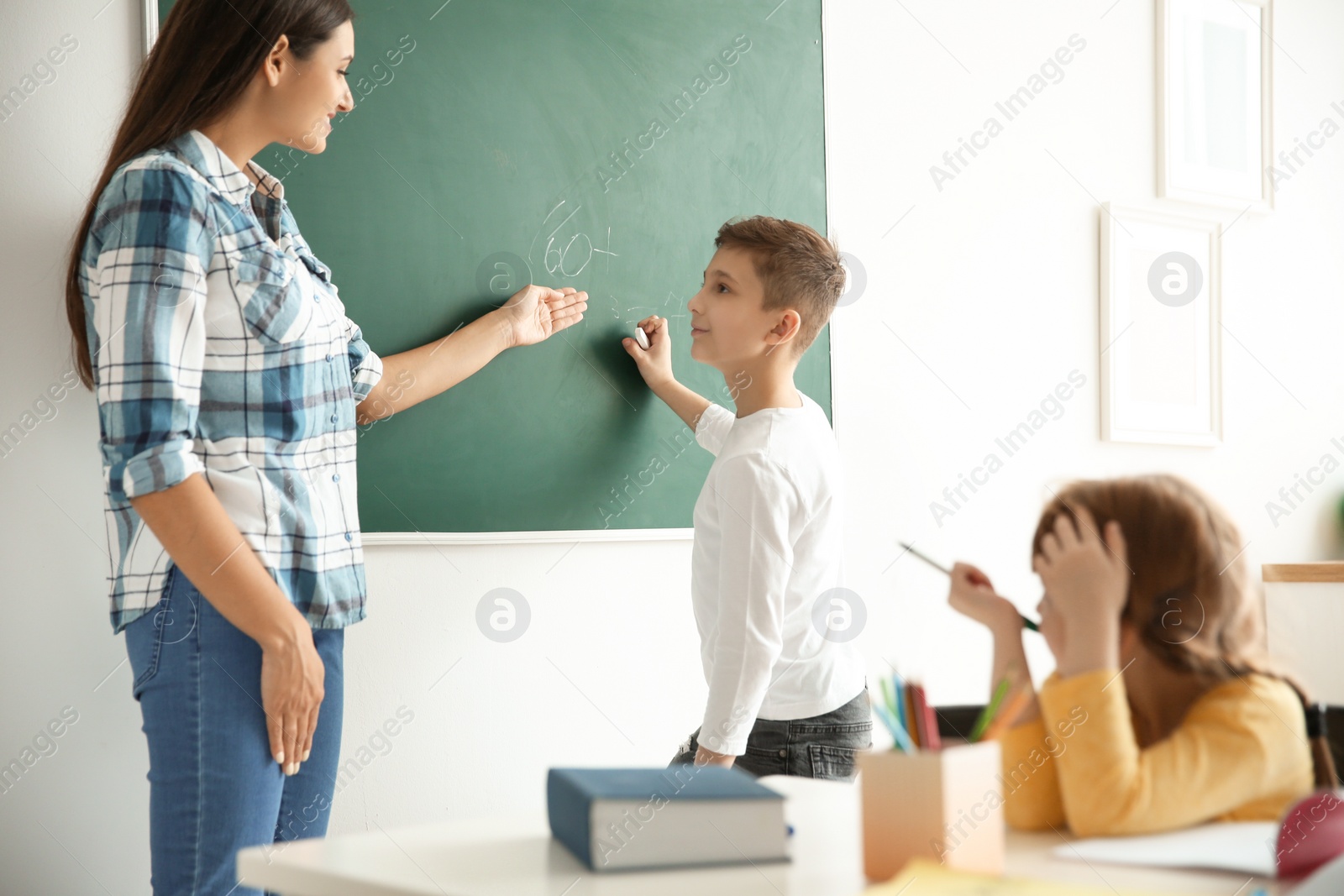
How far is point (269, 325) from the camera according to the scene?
49.8 inches

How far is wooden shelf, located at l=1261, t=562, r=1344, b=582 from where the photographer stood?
2.54 meters

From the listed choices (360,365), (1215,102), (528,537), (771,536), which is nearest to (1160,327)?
(1215,102)

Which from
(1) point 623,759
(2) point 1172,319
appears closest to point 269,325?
(1) point 623,759

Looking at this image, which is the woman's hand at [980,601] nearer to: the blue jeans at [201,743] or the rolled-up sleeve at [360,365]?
the blue jeans at [201,743]

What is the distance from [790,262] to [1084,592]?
1.26 metres

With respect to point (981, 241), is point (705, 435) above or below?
below

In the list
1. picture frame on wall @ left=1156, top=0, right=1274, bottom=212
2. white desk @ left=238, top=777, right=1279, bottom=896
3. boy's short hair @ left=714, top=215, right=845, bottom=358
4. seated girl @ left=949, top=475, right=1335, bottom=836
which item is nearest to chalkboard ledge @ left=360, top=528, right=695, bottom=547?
boy's short hair @ left=714, top=215, right=845, bottom=358

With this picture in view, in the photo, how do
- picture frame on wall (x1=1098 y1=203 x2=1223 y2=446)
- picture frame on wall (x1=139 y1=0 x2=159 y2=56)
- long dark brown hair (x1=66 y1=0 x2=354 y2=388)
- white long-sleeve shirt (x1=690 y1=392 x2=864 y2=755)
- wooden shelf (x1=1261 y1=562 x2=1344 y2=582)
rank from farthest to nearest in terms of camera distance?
picture frame on wall (x1=1098 y1=203 x2=1223 y2=446), wooden shelf (x1=1261 y1=562 x2=1344 y2=582), picture frame on wall (x1=139 y1=0 x2=159 y2=56), white long-sleeve shirt (x1=690 y1=392 x2=864 y2=755), long dark brown hair (x1=66 y1=0 x2=354 y2=388)

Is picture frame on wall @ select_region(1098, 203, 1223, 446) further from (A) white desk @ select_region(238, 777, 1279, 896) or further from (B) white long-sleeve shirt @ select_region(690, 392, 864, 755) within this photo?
(A) white desk @ select_region(238, 777, 1279, 896)

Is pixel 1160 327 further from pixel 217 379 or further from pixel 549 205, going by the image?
pixel 217 379

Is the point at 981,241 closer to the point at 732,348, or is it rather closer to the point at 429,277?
the point at 732,348

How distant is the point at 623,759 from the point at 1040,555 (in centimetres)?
149

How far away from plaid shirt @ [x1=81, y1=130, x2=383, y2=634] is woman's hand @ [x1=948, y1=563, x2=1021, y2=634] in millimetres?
806

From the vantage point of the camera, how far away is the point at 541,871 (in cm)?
78
